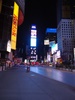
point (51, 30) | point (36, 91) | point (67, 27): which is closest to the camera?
point (36, 91)

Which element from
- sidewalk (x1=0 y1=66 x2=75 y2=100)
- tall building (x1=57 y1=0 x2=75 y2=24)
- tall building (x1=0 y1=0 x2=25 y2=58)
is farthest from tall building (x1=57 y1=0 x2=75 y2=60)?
Answer: sidewalk (x1=0 y1=66 x2=75 y2=100)

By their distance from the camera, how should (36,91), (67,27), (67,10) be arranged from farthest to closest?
(67,27) < (67,10) < (36,91)

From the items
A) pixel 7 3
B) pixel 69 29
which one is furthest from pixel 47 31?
pixel 7 3

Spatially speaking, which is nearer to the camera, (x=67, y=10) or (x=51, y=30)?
(x=67, y=10)

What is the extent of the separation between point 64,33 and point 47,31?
44.6m

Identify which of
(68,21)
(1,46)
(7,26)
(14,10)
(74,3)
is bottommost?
(1,46)

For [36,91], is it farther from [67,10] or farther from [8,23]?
[67,10]

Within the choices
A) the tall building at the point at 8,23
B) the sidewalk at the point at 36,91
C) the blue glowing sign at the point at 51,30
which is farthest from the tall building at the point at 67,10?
the sidewalk at the point at 36,91

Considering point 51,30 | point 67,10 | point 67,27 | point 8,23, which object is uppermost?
point 67,10

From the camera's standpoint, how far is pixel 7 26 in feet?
229

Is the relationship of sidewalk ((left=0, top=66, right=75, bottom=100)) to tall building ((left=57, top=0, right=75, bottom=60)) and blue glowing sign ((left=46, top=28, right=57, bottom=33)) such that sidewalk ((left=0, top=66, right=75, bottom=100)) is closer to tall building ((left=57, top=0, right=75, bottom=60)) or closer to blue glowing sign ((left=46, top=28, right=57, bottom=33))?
tall building ((left=57, top=0, right=75, bottom=60))

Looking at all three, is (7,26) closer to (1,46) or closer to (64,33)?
(1,46)

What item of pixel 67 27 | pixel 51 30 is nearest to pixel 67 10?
pixel 67 27

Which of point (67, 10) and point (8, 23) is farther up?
point (67, 10)
